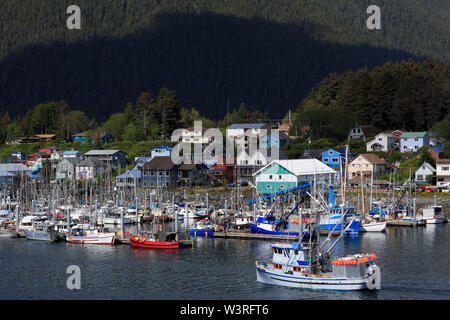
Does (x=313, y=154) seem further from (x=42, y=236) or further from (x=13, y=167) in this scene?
(x=13, y=167)

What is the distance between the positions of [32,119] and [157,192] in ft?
236

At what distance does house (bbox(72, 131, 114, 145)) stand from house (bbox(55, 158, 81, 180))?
2215 cm

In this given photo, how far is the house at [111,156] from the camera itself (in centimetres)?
10751

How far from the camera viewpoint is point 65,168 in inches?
4134

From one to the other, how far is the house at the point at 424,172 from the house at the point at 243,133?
104 ft

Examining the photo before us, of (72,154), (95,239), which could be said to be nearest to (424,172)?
(95,239)

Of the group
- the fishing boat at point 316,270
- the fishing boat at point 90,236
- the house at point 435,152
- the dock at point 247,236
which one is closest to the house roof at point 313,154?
the house at point 435,152

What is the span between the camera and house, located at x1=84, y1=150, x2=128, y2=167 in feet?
353

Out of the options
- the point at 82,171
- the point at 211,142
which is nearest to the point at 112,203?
the point at 82,171

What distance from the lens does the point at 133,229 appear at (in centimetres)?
6269

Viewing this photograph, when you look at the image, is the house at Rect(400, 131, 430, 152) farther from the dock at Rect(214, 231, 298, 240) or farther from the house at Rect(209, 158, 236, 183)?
the dock at Rect(214, 231, 298, 240)
